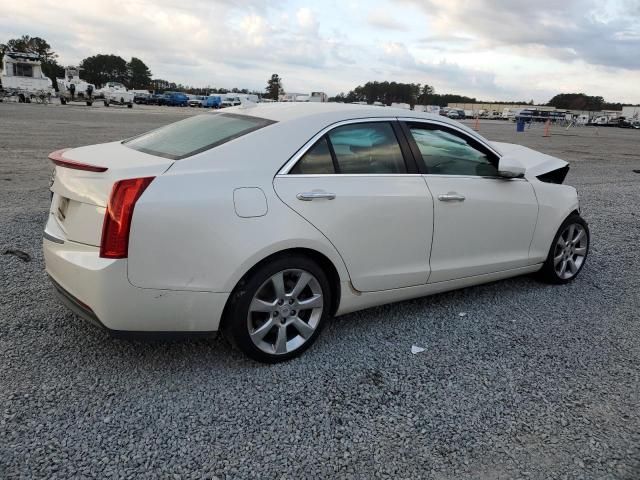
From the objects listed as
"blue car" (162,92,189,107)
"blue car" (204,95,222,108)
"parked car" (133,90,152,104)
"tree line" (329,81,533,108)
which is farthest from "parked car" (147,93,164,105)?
"tree line" (329,81,533,108)

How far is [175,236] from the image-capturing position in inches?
110

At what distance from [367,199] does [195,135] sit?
1.23m

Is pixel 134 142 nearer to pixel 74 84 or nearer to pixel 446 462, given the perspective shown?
pixel 446 462

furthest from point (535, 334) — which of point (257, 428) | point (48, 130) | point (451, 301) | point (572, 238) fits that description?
point (48, 130)

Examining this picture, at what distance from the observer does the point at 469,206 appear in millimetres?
3986

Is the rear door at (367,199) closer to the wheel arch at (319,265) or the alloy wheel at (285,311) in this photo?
the wheel arch at (319,265)

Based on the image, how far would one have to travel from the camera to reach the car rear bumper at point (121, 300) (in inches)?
110

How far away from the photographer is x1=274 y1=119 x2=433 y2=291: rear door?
3.25 meters

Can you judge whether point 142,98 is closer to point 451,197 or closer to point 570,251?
point 570,251

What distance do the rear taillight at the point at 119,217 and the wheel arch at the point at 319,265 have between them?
0.64m

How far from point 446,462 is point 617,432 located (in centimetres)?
102

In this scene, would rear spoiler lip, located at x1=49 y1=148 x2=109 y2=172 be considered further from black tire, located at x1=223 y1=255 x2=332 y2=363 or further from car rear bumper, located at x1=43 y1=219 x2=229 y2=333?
black tire, located at x1=223 y1=255 x2=332 y2=363

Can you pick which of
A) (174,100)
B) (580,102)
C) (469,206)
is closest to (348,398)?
(469,206)

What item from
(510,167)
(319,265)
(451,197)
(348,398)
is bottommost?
(348,398)
